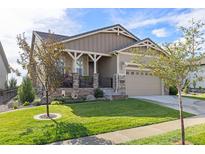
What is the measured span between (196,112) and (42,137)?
826 centimetres

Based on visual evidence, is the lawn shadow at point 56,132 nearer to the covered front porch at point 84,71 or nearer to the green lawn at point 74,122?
the green lawn at point 74,122

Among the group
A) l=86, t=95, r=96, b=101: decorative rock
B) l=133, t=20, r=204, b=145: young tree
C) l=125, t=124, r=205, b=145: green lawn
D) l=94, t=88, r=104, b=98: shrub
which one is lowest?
l=125, t=124, r=205, b=145: green lawn

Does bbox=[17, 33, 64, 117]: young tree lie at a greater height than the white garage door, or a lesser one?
greater

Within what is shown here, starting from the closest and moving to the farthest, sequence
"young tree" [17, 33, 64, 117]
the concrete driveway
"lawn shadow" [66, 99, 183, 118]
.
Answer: "young tree" [17, 33, 64, 117]
"lawn shadow" [66, 99, 183, 118]
the concrete driveway

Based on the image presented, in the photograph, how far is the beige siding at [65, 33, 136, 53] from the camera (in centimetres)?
1630

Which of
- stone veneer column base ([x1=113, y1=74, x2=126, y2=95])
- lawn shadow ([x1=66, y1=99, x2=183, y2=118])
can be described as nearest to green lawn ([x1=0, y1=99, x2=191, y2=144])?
lawn shadow ([x1=66, y1=99, x2=183, y2=118])

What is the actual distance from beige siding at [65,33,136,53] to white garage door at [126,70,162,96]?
2810 millimetres

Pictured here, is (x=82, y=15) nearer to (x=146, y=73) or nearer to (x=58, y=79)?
(x=58, y=79)

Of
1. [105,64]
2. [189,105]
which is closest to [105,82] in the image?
[105,64]

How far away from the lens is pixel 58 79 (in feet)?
32.4

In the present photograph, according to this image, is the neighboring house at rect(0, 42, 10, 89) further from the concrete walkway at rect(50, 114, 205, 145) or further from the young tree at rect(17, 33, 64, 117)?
the concrete walkway at rect(50, 114, 205, 145)

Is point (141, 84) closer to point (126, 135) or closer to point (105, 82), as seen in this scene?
point (105, 82)

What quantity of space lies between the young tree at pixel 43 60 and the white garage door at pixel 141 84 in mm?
8652
